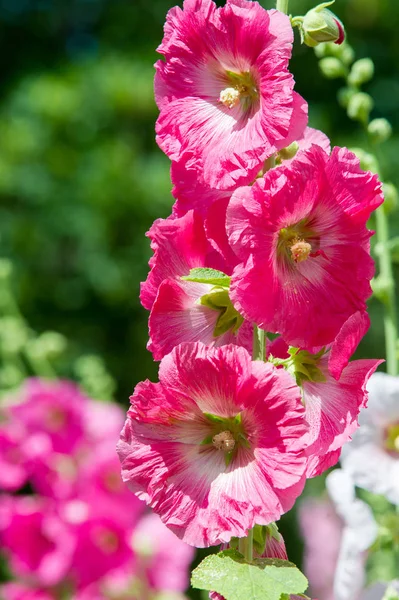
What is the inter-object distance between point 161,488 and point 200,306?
15 cm

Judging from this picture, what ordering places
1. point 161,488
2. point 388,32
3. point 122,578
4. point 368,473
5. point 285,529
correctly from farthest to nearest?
point 388,32 < point 285,529 < point 122,578 < point 368,473 < point 161,488

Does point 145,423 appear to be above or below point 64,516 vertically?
above

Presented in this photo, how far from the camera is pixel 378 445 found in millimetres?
1098

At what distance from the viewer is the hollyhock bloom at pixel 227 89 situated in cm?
70

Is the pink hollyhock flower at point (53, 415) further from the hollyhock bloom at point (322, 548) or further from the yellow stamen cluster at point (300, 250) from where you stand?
the yellow stamen cluster at point (300, 250)

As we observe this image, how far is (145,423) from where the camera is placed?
0.72 metres

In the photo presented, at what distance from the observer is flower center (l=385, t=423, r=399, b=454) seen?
3.63 ft

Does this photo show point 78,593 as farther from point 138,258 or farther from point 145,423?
point 138,258

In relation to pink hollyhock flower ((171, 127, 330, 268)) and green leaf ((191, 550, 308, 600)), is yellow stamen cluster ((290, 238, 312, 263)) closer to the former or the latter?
pink hollyhock flower ((171, 127, 330, 268))

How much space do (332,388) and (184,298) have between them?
0.44 feet

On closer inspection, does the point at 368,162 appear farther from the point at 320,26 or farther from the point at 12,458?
the point at 12,458

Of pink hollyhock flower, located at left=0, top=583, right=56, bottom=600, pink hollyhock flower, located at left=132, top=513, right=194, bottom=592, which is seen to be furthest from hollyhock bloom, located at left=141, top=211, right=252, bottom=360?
pink hollyhock flower, located at left=0, top=583, right=56, bottom=600

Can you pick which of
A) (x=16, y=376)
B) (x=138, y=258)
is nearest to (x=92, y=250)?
(x=138, y=258)

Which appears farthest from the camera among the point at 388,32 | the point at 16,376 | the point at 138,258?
the point at 388,32
